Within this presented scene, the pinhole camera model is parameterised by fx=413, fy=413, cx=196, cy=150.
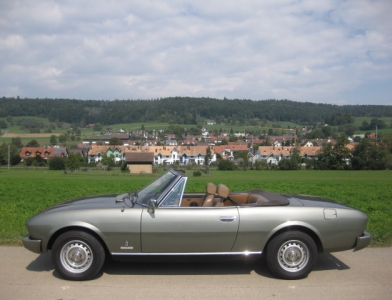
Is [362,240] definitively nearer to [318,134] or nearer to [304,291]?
[304,291]

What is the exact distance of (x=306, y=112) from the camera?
150 meters

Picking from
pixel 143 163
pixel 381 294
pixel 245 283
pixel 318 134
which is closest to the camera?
pixel 381 294

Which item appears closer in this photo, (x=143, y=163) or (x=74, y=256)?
(x=74, y=256)

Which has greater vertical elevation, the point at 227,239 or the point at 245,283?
the point at 227,239

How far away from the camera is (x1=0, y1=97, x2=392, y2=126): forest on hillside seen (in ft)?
478

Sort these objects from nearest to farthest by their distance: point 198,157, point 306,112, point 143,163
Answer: point 143,163 < point 198,157 < point 306,112

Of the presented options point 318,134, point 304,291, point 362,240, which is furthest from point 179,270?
point 318,134

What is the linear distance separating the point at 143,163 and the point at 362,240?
57574mm

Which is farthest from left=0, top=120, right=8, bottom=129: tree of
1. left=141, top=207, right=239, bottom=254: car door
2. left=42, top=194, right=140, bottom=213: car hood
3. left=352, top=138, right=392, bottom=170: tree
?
left=141, top=207, right=239, bottom=254: car door

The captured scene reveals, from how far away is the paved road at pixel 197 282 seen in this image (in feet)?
14.0

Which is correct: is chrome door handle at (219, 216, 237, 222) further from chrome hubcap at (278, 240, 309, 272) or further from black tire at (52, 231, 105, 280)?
black tire at (52, 231, 105, 280)

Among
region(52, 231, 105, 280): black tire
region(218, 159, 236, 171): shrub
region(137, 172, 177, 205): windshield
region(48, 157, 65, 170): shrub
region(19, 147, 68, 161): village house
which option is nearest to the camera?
region(52, 231, 105, 280): black tire

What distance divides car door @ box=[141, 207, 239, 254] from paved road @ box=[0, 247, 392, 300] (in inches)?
14.3

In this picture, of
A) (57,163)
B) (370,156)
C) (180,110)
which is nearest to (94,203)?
(57,163)
